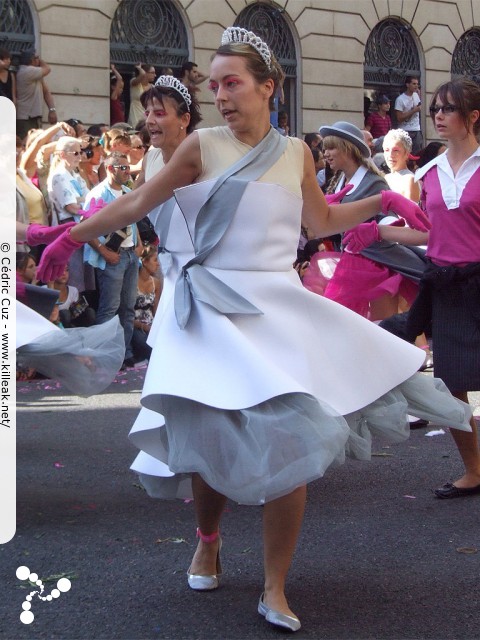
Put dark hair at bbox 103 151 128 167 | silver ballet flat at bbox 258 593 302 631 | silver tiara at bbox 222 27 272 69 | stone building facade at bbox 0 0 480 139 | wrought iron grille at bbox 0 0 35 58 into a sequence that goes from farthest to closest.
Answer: stone building facade at bbox 0 0 480 139 → wrought iron grille at bbox 0 0 35 58 → dark hair at bbox 103 151 128 167 → silver tiara at bbox 222 27 272 69 → silver ballet flat at bbox 258 593 302 631

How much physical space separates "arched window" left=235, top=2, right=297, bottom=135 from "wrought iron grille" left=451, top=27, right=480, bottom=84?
4180mm

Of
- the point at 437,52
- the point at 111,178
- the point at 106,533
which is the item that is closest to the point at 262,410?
the point at 106,533

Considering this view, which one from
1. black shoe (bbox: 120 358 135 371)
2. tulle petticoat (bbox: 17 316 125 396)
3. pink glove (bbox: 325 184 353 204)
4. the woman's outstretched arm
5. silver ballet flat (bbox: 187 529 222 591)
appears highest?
the woman's outstretched arm

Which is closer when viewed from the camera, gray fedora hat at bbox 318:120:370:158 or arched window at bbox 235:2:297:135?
gray fedora hat at bbox 318:120:370:158

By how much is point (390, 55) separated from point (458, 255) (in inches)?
699

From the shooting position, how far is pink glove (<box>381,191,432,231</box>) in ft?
15.7

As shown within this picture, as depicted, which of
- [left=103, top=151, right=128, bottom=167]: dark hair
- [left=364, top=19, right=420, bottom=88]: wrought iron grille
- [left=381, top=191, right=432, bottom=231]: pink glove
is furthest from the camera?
[left=364, top=19, right=420, bottom=88]: wrought iron grille

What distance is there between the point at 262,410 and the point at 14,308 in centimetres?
193

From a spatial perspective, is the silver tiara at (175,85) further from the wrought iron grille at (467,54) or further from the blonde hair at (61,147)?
the wrought iron grille at (467,54)

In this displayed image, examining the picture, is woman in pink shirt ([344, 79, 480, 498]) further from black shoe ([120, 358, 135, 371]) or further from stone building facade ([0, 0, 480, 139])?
stone building facade ([0, 0, 480, 139])

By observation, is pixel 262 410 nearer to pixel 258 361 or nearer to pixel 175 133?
pixel 258 361

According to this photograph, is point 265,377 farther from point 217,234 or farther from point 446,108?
point 446,108

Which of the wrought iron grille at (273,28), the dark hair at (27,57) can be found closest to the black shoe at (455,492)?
the dark hair at (27,57)

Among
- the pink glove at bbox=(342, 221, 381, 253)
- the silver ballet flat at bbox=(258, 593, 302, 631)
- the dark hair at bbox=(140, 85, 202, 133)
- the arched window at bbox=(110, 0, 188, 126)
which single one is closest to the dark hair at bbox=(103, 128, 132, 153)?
the dark hair at bbox=(140, 85, 202, 133)
